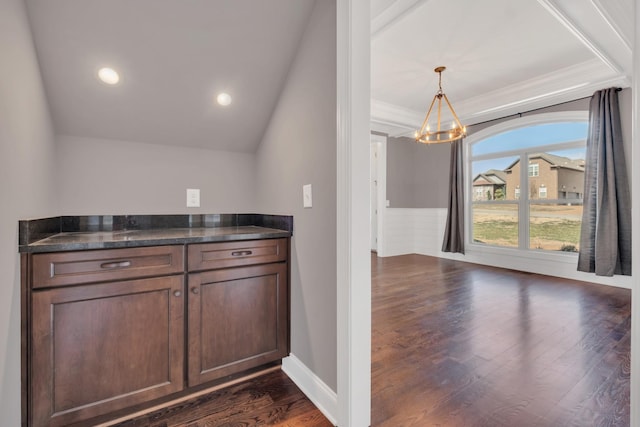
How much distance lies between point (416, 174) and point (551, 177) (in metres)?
2.34

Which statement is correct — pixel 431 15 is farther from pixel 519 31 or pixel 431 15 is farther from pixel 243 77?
pixel 243 77

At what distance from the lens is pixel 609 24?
2.40m

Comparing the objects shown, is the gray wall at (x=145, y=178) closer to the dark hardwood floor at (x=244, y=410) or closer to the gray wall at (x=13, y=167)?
the gray wall at (x=13, y=167)

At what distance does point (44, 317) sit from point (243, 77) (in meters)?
1.50

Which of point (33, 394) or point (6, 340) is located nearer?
point (6, 340)

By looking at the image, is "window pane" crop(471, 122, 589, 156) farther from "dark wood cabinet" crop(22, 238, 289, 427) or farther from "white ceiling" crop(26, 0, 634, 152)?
"dark wood cabinet" crop(22, 238, 289, 427)

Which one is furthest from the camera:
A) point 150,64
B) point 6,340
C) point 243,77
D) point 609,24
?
point 609,24

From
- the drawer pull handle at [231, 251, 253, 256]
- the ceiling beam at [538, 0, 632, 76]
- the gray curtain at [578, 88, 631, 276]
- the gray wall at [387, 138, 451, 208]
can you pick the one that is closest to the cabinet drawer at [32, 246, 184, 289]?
the drawer pull handle at [231, 251, 253, 256]

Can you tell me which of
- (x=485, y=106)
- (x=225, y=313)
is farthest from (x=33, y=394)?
(x=485, y=106)

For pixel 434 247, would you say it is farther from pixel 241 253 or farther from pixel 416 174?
pixel 241 253

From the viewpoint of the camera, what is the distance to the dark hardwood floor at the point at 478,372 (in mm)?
1406

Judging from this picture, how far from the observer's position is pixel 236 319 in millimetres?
1600

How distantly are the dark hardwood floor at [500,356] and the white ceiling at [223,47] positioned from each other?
1.88 meters

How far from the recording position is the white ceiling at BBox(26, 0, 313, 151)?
1.34 metres
